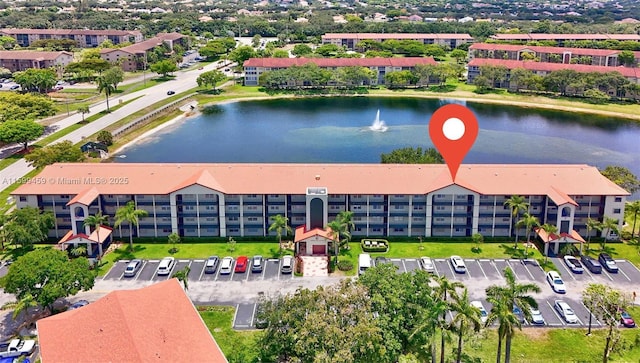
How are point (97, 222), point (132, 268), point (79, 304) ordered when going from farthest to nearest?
point (97, 222)
point (132, 268)
point (79, 304)

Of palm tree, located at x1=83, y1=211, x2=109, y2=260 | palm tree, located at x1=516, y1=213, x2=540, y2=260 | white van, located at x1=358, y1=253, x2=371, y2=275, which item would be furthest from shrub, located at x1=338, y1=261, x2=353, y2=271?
palm tree, located at x1=83, y1=211, x2=109, y2=260

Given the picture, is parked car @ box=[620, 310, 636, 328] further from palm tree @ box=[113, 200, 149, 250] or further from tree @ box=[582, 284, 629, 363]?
palm tree @ box=[113, 200, 149, 250]

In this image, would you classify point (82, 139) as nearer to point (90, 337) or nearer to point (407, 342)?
point (90, 337)

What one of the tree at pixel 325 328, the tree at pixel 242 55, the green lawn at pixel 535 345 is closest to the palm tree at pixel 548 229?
the green lawn at pixel 535 345

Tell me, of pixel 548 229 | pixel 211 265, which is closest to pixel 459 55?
pixel 548 229

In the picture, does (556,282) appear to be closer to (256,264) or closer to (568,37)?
(256,264)
